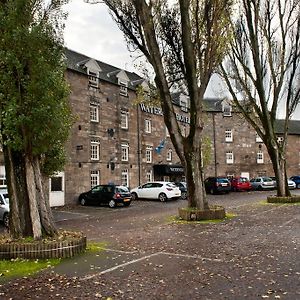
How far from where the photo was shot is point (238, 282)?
682 cm

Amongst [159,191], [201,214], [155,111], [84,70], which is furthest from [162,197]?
[201,214]

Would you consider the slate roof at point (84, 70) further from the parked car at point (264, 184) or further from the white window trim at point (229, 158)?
the parked car at point (264, 184)

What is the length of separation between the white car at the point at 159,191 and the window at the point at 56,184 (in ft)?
23.9

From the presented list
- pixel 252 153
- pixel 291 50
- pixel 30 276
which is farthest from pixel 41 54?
pixel 252 153

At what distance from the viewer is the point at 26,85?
953 centimetres

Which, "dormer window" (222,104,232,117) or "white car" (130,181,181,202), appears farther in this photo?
"dormer window" (222,104,232,117)

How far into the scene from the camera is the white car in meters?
31.9

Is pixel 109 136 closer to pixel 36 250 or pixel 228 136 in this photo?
pixel 228 136

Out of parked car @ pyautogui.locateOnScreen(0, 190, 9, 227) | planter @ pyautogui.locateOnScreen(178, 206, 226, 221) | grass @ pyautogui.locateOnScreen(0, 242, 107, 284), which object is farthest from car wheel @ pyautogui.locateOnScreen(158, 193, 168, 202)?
grass @ pyautogui.locateOnScreen(0, 242, 107, 284)

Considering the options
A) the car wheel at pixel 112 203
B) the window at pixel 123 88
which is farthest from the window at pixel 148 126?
the car wheel at pixel 112 203

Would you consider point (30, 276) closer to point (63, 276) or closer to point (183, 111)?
point (63, 276)

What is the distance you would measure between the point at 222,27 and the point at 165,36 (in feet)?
8.18

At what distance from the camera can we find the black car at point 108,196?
2723cm

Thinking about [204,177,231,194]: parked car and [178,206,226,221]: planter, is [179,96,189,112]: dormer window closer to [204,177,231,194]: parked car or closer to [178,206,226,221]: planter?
[204,177,231,194]: parked car
